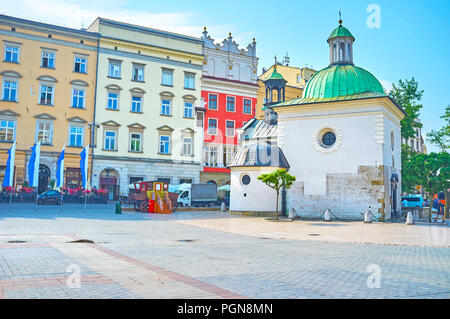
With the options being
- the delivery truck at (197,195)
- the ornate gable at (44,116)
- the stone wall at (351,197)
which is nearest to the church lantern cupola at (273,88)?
the delivery truck at (197,195)

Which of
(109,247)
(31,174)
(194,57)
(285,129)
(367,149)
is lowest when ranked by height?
(109,247)

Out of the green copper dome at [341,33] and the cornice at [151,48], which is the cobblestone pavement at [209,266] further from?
the cornice at [151,48]

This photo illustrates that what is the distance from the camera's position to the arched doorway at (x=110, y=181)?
39656mm

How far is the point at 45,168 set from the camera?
3769cm

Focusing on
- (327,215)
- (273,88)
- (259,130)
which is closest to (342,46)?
(273,88)

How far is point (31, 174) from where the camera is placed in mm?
28047

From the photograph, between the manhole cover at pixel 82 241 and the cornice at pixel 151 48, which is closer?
the manhole cover at pixel 82 241

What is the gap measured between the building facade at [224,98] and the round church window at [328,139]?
1995cm

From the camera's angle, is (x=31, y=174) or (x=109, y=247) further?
(x=31, y=174)

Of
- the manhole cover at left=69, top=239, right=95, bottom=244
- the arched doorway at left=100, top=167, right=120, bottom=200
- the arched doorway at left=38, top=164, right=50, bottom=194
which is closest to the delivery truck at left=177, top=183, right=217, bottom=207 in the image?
the arched doorway at left=100, top=167, right=120, bottom=200

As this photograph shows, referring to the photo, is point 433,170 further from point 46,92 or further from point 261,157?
point 46,92
